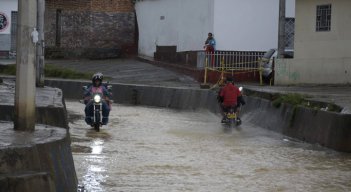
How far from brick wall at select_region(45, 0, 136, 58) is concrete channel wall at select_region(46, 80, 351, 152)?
31.3 ft

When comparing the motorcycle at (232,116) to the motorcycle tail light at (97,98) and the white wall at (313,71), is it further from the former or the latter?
the white wall at (313,71)

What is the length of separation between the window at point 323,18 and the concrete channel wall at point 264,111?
494cm

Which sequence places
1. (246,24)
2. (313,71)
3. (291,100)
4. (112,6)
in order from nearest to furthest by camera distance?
(291,100) < (313,71) < (246,24) < (112,6)

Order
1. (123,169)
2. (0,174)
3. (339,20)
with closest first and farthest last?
(0,174) < (123,169) < (339,20)

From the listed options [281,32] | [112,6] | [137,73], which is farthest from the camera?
[112,6]

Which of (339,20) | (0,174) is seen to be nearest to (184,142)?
(0,174)

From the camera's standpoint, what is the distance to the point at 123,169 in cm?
1286

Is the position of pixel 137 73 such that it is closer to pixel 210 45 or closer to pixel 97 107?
pixel 210 45

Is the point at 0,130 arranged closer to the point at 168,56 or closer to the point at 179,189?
the point at 179,189

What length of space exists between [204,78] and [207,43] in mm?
1749

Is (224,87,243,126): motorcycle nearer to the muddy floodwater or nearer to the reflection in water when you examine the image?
the muddy floodwater

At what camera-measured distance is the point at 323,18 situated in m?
28.3

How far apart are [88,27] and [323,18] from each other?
16038 millimetres

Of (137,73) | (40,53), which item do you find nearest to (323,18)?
(137,73)
